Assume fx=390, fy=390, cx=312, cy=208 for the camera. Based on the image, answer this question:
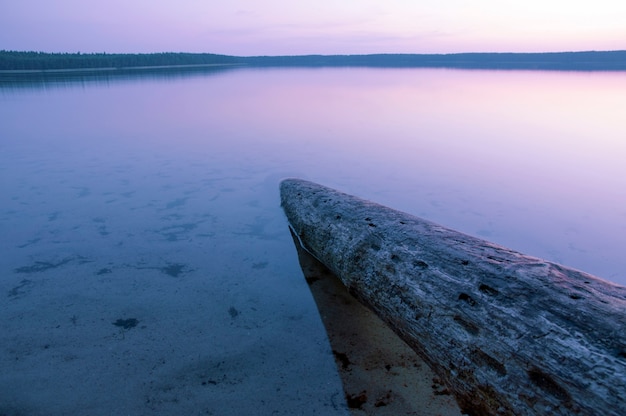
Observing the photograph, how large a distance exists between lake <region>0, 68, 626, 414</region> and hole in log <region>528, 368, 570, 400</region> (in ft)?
3.16

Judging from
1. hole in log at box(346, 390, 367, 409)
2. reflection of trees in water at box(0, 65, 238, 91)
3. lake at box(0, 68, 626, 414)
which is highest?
reflection of trees in water at box(0, 65, 238, 91)

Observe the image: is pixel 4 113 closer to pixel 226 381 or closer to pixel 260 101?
pixel 260 101

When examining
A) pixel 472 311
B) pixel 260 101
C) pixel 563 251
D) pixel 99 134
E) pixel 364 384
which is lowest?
pixel 364 384

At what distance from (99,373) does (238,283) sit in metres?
1.17

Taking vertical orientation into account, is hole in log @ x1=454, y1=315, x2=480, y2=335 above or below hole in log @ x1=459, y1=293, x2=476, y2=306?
below

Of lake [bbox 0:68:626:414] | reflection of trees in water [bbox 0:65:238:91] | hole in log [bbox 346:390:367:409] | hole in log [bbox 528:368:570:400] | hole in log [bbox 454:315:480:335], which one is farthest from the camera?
reflection of trees in water [bbox 0:65:238:91]

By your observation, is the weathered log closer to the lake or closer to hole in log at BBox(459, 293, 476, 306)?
hole in log at BBox(459, 293, 476, 306)

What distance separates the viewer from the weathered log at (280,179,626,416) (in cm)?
134

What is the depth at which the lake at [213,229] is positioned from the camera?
213cm

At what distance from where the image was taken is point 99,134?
8422 millimetres

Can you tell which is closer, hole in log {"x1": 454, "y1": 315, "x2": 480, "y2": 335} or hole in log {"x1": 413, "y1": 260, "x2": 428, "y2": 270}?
hole in log {"x1": 454, "y1": 315, "x2": 480, "y2": 335}

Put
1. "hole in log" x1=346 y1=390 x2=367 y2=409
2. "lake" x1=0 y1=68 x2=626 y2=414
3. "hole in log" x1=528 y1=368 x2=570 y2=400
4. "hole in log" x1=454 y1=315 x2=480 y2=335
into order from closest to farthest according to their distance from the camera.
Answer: "hole in log" x1=528 y1=368 x2=570 y2=400 → "hole in log" x1=454 y1=315 x2=480 y2=335 → "hole in log" x1=346 y1=390 x2=367 y2=409 → "lake" x1=0 y1=68 x2=626 y2=414

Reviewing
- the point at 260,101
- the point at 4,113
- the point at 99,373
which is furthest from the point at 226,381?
the point at 260,101

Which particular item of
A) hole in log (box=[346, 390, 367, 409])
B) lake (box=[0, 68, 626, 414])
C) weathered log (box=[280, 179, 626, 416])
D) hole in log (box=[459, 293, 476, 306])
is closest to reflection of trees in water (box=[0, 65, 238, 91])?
lake (box=[0, 68, 626, 414])
